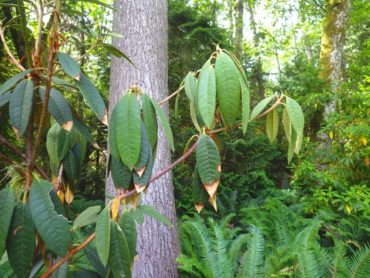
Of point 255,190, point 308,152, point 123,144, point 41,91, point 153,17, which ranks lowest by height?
point 255,190

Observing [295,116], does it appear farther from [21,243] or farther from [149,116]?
[21,243]

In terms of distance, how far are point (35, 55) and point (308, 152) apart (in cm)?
427

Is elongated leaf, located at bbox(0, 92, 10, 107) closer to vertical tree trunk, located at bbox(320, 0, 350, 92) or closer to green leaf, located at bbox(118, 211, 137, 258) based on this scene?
green leaf, located at bbox(118, 211, 137, 258)

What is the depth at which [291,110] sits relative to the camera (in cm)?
86

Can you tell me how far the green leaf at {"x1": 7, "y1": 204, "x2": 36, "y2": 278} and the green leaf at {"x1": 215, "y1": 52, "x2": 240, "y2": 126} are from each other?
463 millimetres

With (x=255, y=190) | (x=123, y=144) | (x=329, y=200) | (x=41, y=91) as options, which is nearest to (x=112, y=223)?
(x=123, y=144)

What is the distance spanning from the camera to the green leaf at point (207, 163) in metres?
0.79

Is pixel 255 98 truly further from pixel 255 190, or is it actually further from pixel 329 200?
pixel 329 200

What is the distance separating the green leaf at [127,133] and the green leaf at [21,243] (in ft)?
0.72

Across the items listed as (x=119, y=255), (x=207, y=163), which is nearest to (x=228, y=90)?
(x=207, y=163)

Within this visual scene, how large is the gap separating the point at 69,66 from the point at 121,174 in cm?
27

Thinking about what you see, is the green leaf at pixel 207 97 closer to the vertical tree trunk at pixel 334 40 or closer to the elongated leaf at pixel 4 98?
the elongated leaf at pixel 4 98

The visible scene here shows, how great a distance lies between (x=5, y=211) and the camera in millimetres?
677

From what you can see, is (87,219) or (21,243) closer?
(21,243)
